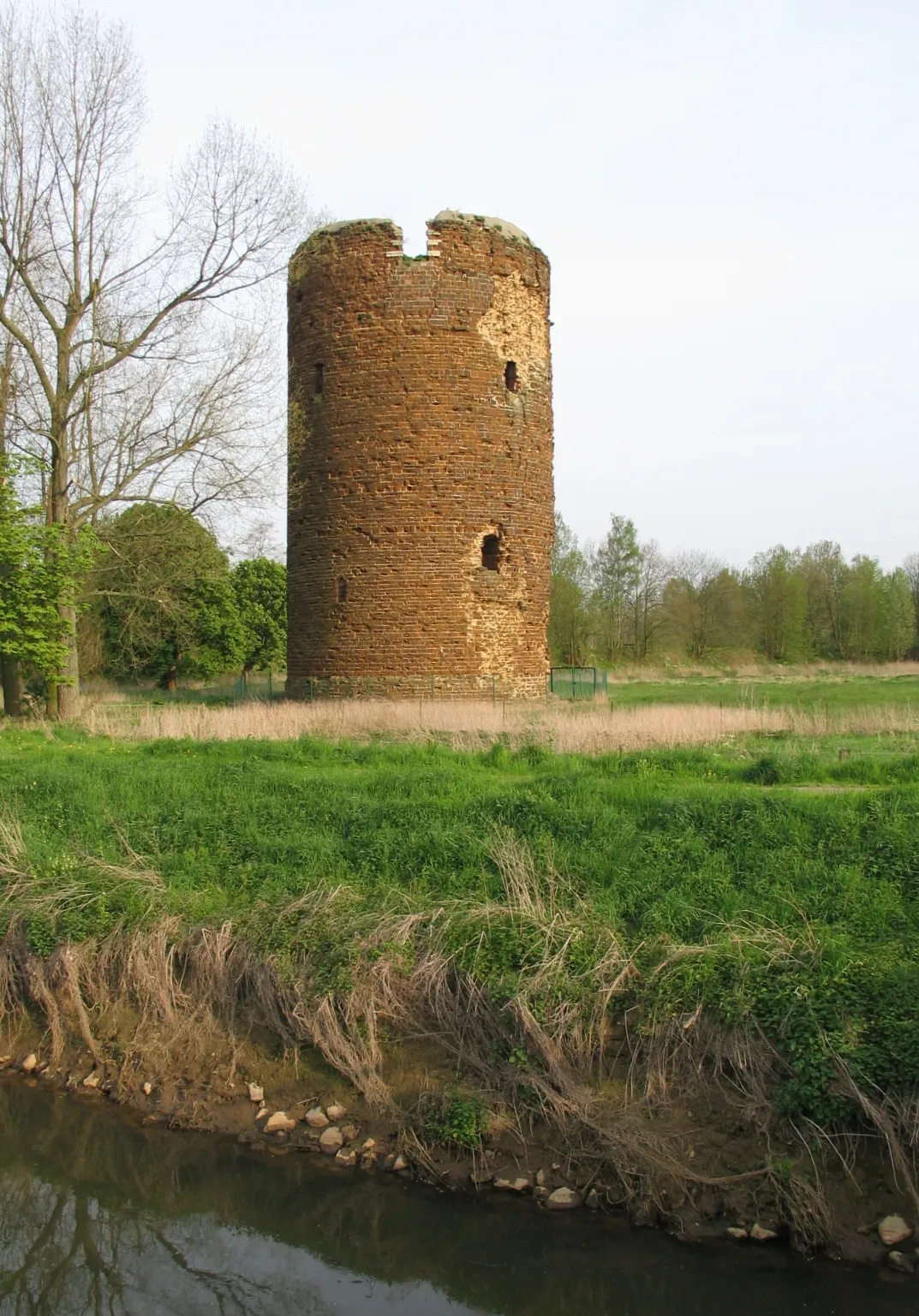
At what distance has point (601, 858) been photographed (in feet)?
27.0

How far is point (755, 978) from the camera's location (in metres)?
6.55

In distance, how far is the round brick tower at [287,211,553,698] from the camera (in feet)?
55.0

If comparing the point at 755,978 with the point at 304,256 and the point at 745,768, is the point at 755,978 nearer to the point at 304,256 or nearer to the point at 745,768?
the point at 745,768

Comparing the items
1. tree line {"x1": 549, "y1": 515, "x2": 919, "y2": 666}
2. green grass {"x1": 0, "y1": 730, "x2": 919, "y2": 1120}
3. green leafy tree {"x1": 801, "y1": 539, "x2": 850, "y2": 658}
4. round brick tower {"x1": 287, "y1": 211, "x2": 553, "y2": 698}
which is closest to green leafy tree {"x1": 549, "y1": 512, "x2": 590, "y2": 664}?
tree line {"x1": 549, "y1": 515, "x2": 919, "y2": 666}

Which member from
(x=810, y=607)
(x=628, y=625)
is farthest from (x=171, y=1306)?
(x=810, y=607)

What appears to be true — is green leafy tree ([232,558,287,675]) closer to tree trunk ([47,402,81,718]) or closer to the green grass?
tree trunk ([47,402,81,718])

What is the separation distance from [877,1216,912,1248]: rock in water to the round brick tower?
38.5 feet

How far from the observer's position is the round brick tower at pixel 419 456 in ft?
55.0

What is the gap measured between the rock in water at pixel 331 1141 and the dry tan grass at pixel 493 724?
5.96 meters

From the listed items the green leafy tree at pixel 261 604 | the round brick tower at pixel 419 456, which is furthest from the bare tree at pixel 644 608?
the round brick tower at pixel 419 456

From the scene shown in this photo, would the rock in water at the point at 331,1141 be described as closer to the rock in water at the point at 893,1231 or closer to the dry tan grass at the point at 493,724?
the rock in water at the point at 893,1231

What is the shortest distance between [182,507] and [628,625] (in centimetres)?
3169

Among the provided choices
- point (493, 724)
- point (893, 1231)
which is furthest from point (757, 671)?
point (893, 1231)

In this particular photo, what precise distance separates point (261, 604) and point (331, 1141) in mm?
30646
